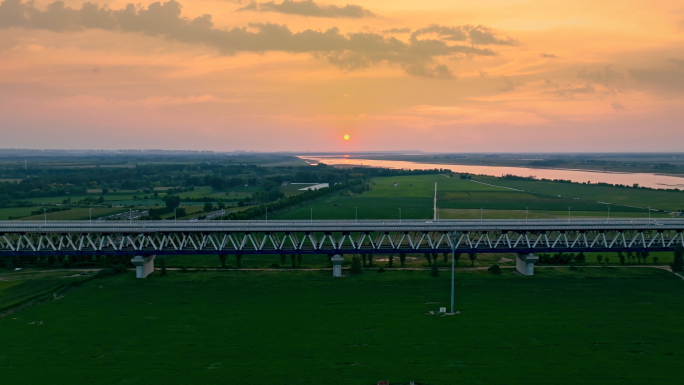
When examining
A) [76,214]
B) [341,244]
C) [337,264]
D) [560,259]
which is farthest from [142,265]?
[76,214]

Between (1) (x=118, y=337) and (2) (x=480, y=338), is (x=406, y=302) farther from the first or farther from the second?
(1) (x=118, y=337)

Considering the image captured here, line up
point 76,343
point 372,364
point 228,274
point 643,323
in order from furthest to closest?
point 228,274, point 643,323, point 76,343, point 372,364

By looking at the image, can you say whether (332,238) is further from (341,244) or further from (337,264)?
(337,264)

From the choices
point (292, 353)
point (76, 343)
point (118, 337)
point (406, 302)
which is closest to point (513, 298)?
point (406, 302)

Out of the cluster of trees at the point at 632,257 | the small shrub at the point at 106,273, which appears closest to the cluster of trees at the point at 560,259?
the cluster of trees at the point at 632,257

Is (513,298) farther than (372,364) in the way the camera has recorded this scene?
Yes

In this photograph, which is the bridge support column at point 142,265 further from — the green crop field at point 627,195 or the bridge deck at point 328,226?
the green crop field at point 627,195
